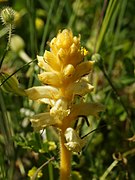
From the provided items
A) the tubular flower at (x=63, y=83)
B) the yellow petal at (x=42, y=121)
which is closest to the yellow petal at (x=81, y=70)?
the tubular flower at (x=63, y=83)

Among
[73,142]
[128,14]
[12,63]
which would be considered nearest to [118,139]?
[12,63]

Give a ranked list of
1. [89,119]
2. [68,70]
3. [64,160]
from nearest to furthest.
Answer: [68,70], [64,160], [89,119]

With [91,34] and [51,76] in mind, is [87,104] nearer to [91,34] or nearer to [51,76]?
[51,76]

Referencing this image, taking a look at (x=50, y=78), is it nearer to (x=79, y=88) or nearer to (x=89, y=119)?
(x=79, y=88)

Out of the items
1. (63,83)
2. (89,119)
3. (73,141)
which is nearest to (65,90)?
(63,83)

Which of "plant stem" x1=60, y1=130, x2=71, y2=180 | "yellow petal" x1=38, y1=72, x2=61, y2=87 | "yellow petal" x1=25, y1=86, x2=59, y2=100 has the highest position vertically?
"yellow petal" x1=38, y1=72, x2=61, y2=87

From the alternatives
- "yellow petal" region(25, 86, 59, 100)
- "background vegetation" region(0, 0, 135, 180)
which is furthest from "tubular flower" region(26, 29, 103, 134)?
"background vegetation" region(0, 0, 135, 180)

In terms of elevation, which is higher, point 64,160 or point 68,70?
point 68,70

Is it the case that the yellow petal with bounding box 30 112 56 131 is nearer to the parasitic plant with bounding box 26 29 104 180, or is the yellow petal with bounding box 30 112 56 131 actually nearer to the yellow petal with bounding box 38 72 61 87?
the parasitic plant with bounding box 26 29 104 180

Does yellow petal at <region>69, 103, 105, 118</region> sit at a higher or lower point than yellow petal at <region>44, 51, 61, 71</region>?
lower

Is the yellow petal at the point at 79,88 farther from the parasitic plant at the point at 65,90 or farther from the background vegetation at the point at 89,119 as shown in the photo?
the background vegetation at the point at 89,119
